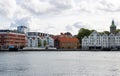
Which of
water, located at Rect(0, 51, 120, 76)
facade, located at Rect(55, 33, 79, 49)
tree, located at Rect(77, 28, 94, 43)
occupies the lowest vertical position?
water, located at Rect(0, 51, 120, 76)

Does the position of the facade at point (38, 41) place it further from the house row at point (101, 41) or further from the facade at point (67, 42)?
the house row at point (101, 41)

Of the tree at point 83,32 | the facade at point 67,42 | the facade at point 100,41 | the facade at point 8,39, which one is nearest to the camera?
the facade at point 8,39

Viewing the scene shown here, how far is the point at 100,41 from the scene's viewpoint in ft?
602

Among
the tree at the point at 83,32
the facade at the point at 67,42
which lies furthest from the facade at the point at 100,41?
the tree at the point at 83,32

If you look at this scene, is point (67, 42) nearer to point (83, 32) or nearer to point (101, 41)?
point (83, 32)

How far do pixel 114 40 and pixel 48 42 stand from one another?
33399mm

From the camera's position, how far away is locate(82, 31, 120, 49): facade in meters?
182

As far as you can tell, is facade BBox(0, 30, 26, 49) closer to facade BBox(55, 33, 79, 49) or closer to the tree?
facade BBox(55, 33, 79, 49)

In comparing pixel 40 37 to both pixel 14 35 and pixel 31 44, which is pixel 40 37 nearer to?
pixel 31 44

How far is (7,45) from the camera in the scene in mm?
171000

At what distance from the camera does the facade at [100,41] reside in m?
182

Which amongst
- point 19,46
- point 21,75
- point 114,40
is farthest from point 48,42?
point 21,75

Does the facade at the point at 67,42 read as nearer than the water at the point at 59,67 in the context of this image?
No

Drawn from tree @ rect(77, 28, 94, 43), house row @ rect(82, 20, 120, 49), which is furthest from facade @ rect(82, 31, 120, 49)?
tree @ rect(77, 28, 94, 43)
